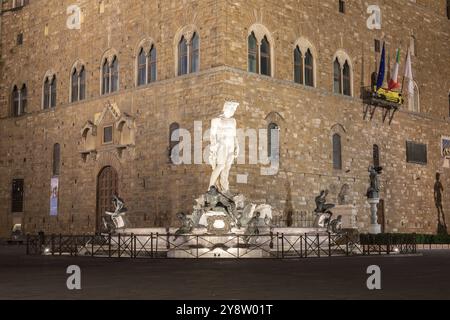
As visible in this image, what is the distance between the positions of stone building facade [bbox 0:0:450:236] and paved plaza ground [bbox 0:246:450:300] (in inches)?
407

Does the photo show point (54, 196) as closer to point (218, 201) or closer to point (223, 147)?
point (223, 147)

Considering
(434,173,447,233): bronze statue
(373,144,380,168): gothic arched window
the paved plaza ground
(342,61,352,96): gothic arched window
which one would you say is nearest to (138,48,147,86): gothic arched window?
(342,61,352,96): gothic arched window

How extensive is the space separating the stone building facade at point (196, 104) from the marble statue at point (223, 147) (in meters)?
3.49

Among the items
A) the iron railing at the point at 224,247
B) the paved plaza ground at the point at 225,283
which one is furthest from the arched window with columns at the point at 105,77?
the paved plaza ground at the point at 225,283

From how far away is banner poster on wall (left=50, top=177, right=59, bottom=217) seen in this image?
28.7 m

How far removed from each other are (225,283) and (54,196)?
2073 cm

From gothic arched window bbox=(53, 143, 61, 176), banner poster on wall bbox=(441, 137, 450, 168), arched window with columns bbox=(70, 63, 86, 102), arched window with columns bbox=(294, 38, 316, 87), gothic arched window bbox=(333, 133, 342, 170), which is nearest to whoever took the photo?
arched window with columns bbox=(294, 38, 316, 87)

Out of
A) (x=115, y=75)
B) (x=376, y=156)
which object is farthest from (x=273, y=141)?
(x=115, y=75)

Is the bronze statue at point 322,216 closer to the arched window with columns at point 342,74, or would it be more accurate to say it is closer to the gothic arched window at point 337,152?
the gothic arched window at point 337,152

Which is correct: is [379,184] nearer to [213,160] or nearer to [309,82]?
[309,82]

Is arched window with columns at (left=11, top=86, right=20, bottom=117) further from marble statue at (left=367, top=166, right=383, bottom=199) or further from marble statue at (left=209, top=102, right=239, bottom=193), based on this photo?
marble statue at (left=367, top=166, right=383, bottom=199)

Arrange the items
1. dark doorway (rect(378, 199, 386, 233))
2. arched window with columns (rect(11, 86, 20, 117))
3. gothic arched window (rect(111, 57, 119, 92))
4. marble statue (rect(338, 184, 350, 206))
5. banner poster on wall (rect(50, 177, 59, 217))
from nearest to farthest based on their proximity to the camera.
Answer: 1. marble statue (rect(338, 184, 350, 206))
2. gothic arched window (rect(111, 57, 119, 92))
3. dark doorway (rect(378, 199, 386, 233))
4. banner poster on wall (rect(50, 177, 59, 217))
5. arched window with columns (rect(11, 86, 20, 117))

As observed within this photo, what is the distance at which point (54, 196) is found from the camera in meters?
28.8
